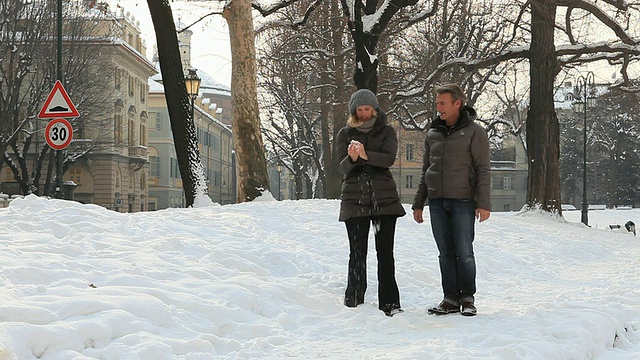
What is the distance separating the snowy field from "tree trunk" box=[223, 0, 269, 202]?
5.14m

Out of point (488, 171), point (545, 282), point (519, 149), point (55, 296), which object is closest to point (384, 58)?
point (545, 282)

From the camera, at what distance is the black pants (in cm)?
700

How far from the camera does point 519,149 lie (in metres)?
102

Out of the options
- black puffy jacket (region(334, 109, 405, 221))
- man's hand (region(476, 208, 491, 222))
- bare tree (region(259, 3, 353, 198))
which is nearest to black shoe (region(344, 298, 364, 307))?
black puffy jacket (region(334, 109, 405, 221))

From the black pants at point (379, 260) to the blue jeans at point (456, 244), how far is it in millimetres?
430

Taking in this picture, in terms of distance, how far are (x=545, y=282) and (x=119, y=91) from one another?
5219 cm

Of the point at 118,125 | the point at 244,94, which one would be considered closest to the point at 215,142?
the point at 118,125

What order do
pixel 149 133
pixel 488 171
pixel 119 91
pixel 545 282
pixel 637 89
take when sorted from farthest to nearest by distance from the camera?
1. pixel 149 133
2. pixel 119 91
3. pixel 637 89
4. pixel 545 282
5. pixel 488 171

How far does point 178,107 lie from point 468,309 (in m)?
9.66

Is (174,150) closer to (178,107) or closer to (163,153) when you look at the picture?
(163,153)

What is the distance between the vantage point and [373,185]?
698 cm

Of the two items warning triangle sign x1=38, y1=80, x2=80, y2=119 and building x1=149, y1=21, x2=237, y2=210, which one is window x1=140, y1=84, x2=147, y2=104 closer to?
building x1=149, y1=21, x2=237, y2=210

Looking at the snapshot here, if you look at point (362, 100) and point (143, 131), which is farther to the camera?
point (143, 131)

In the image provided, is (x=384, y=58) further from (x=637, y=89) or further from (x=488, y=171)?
(x=488, y=171)
